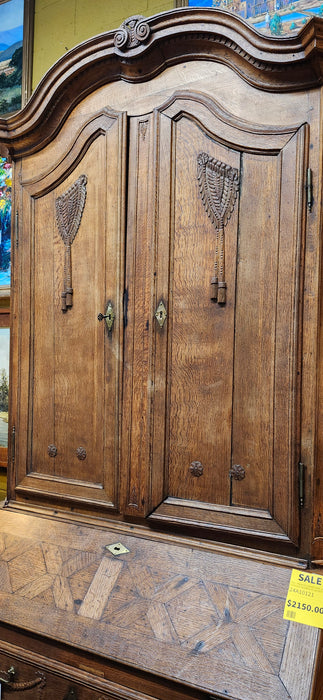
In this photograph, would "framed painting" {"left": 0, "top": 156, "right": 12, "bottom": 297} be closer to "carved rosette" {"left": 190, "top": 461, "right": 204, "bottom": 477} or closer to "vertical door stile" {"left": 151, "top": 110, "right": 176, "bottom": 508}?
"vertical door stile" {"left": 151, "top": 110, "right": 176, "bottom": 508}

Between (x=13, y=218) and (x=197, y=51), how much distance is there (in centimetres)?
94

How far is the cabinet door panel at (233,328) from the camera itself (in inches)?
60.0

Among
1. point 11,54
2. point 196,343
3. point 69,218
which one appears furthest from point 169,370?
point 11,54

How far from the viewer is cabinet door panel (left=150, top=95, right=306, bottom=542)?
1.52 meters

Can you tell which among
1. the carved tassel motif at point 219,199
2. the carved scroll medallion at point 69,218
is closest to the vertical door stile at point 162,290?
the carved tassel motif at point 219,199

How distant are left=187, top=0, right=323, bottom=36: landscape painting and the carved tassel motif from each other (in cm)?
114

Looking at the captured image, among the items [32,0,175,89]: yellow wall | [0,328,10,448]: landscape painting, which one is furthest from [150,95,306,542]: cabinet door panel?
[0,328,10,448]: landscape painting

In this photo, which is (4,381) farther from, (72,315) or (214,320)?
(214,320)

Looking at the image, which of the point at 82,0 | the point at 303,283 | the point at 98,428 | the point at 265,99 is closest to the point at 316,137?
the point at 265,99

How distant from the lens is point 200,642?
1.30 metres

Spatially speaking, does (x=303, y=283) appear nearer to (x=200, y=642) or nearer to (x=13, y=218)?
(x=200, y=642)

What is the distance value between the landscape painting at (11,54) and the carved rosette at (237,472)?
2.63 meters

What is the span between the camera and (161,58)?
68.2 inches

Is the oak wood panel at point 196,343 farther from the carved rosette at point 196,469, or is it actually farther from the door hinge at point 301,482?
the door hinge at point 301,482
